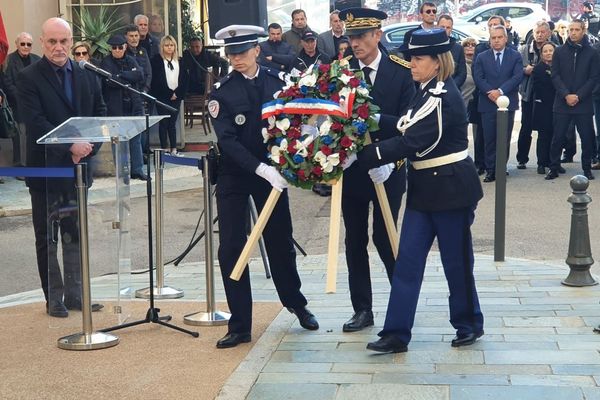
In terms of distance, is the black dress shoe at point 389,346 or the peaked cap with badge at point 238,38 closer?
the black dress shoe at point 389,346

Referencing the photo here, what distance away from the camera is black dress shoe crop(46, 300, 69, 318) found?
734 centimetres

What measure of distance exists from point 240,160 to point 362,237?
108 centimetres

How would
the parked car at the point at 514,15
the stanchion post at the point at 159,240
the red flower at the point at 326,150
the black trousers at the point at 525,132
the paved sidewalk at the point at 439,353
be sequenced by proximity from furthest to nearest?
the parked car at the point at 514,15, the black trousers at the point at 525,132, the stanchion post at the point at 159,240, the red flower at the point at 326,150, the paved sidewalk at the point at 439,353

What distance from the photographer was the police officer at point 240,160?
6.69 meters

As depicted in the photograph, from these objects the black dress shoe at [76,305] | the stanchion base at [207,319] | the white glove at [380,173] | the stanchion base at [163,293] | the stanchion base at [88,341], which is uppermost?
the white glove at [380,173]

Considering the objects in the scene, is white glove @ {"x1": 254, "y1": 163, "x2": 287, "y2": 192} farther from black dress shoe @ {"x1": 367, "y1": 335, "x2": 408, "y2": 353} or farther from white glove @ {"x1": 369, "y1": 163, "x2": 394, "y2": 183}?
black dress shoe @ {"x1": 367, "y1": 335, "x2": 408, "y2": 353}

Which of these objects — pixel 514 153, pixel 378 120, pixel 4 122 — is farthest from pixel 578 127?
pixel 378 120

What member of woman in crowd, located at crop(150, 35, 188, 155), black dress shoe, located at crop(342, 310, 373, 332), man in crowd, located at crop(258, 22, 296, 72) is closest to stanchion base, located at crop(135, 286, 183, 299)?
black dress shoe, located at crop(342, 310, 373, 332)

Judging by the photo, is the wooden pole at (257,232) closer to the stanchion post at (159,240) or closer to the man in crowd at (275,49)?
the stanchion post at (159,240)

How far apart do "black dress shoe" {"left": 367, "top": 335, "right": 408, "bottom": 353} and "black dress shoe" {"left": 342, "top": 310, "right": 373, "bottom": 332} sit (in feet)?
1.79

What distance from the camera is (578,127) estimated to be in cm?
1480

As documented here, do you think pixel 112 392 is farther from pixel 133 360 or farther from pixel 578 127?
pixel 578 127

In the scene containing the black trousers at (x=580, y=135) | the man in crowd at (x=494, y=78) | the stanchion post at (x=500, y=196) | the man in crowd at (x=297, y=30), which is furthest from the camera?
the man in crowd at (x=297, y=30)

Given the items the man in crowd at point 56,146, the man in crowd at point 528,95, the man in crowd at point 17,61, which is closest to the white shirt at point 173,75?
the man in crowd at point 17,61
